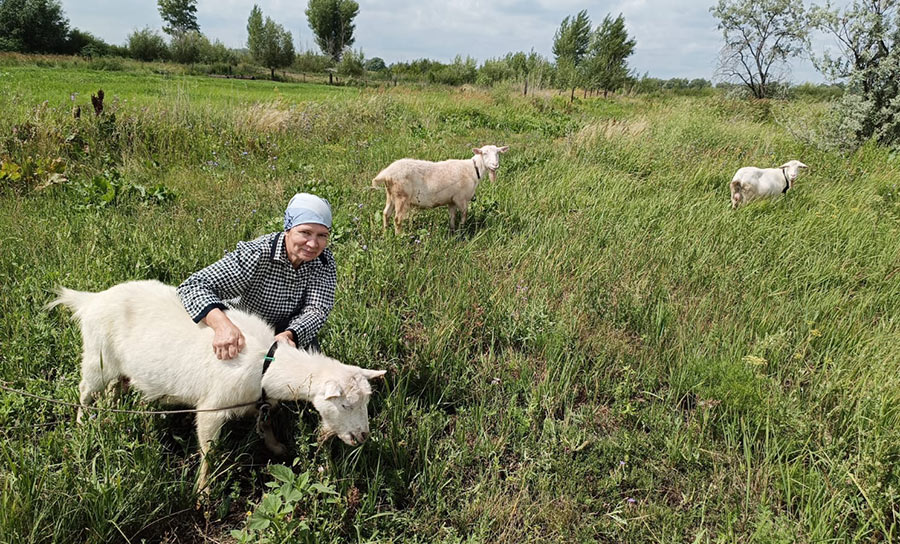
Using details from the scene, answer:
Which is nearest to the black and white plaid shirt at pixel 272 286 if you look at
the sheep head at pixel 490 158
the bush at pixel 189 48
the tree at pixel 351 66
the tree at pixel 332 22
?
the sheep head at pixel 490 158

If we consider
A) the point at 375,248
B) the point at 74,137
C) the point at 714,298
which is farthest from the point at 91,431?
the point at 74,137

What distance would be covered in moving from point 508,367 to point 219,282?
6.55 ft

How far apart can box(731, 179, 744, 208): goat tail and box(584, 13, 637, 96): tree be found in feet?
76.8

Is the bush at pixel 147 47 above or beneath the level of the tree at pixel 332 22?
beneath

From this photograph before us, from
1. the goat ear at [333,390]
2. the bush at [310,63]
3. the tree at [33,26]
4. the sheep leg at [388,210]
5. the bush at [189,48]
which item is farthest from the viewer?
the bush at [310,63]

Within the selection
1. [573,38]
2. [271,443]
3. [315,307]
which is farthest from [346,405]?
[573,38]

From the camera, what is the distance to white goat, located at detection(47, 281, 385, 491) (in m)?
2.19

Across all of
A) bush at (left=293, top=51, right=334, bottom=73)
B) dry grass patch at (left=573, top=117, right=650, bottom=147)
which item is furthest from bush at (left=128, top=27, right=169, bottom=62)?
dry grass patch at (left=573, top=117, right=650, bottom=147)

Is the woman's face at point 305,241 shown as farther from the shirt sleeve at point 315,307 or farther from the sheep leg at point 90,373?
the sheep leg at point 90,373

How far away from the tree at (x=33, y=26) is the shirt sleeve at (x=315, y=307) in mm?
61117

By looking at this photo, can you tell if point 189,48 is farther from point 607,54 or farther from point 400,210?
point 400,210

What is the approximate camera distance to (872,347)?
3268mm

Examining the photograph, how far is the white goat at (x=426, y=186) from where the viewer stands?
5.52m

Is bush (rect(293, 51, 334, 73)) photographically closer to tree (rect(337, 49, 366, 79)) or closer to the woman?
tree (rect(337, 49, 366, 79))
